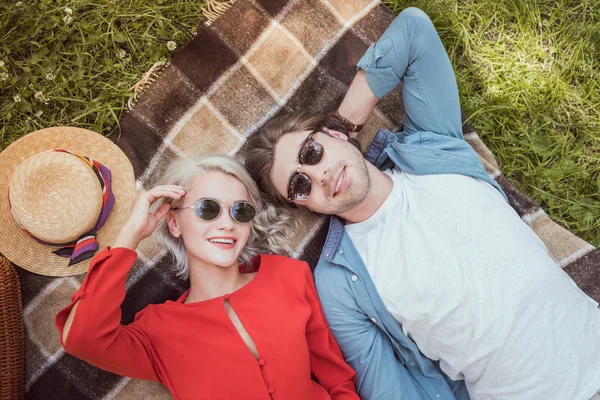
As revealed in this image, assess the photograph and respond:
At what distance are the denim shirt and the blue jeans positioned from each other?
0.48ft

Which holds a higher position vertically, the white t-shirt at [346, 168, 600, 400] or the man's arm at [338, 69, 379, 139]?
the man's arm at [338, 69, 379, 139]

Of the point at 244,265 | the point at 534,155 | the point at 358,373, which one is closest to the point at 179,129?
the point at 244,265

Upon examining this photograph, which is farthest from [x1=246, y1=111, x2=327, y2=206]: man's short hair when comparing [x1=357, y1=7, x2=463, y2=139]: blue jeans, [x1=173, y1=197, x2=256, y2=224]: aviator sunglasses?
[x1=357, y1=7, x2=463, y2=139]: blue jeans

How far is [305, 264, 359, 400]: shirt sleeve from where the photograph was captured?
12.5ft

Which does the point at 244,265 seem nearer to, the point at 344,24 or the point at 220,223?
the point at 220,223

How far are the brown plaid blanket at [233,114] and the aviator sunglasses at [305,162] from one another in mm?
673

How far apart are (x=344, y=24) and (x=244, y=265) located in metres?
2.29

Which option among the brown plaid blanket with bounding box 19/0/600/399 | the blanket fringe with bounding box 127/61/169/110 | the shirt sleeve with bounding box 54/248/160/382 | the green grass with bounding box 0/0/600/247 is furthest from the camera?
the green grass with bounding box 0/0/600/247

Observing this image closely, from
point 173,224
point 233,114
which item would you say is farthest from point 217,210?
point 233,114

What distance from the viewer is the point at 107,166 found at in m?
4.16

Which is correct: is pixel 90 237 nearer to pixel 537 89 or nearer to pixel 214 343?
pixel 214 343

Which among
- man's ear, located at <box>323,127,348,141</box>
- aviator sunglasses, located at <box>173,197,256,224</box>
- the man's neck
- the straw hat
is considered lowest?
the straw hat

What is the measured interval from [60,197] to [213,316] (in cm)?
140

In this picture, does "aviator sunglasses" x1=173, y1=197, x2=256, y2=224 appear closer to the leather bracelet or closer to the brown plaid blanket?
the brown plaid blanket
